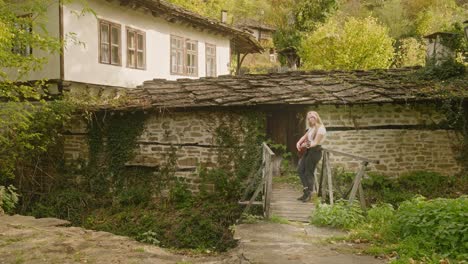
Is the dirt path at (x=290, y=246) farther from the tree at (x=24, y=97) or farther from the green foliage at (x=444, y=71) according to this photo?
the green foliage at (x=444, y=71)

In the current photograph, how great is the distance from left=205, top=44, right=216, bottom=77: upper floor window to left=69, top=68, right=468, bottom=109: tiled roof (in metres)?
4.64

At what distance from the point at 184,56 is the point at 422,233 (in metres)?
12.9

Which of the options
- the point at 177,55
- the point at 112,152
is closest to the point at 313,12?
the point at 177,55

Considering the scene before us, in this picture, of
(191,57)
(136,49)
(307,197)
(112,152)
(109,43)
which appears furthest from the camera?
(191,57)

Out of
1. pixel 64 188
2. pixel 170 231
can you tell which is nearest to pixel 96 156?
pixel 64 188

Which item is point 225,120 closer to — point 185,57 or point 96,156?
point 96,156

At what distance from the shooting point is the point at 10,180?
40.9 ft

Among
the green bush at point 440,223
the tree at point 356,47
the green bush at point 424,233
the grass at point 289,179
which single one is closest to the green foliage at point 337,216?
the green bush at point 424,233

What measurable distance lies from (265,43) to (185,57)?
75.2 ft

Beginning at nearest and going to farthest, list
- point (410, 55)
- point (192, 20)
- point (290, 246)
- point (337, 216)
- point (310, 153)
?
point (290, 246), point (337, 216), point (310, 153), point (192, 20), point (410, 55)

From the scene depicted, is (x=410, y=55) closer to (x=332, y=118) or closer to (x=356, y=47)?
(x=356, y=47)

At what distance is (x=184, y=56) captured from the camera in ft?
54.7

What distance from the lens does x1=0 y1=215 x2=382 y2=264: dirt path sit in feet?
15.8

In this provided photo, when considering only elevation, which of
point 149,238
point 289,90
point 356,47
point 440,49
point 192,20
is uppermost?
point 192,20
